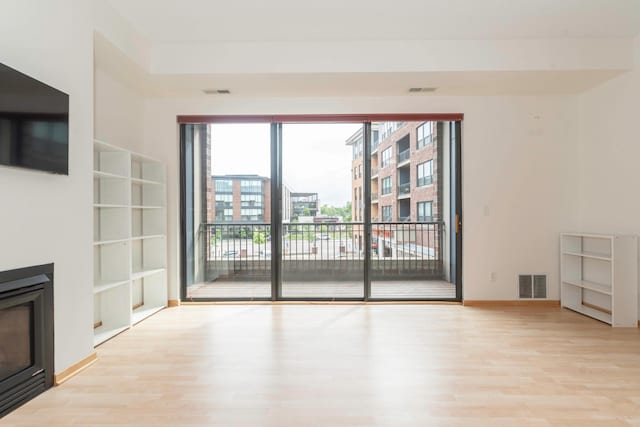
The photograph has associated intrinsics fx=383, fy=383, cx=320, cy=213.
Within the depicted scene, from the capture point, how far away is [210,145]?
4652mm

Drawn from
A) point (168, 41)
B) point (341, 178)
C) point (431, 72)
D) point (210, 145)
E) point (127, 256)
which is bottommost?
point (127, 256)

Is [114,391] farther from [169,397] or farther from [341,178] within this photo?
[341,178]

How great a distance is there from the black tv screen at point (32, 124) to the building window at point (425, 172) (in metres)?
3.58

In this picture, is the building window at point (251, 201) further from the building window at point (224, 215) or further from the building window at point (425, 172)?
the building window at point (425, 172)

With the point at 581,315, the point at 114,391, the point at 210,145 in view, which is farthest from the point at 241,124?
the point at 581,315

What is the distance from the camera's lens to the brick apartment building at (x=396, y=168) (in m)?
4.59

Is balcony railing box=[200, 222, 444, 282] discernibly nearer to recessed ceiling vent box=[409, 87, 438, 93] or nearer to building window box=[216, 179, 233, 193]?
building window box=[216, 179, 233, 193]

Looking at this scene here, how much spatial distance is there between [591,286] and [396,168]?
7.77 feet

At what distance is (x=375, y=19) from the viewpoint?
328 cm

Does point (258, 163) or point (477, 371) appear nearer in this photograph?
point (477, 371)

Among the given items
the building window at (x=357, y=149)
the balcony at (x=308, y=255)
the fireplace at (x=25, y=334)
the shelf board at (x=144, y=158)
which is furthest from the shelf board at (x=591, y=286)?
the shelf board at (x=144, y=158)

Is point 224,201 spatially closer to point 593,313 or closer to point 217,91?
point 217,91

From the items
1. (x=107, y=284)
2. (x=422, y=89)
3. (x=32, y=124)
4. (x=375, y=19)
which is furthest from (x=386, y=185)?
(x=32, y=124)

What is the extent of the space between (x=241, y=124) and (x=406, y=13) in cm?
227
